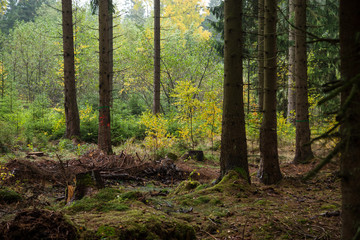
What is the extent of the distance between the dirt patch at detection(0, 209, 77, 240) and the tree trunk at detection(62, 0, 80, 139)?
10.5 m

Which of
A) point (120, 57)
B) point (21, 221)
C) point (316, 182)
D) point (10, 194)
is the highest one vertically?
point (120, 57)

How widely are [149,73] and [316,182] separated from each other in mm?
18161

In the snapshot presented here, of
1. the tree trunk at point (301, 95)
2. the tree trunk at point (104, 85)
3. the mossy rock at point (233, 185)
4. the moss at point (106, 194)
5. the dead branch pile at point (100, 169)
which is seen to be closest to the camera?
the moss at point (106, 194)

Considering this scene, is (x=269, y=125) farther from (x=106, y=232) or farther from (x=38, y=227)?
(x=38, y=227)

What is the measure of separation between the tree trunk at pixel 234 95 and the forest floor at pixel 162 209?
0.40m

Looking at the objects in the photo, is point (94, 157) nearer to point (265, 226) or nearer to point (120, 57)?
point (265, 226)

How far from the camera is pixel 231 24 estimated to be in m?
5.54

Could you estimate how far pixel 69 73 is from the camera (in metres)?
12.2

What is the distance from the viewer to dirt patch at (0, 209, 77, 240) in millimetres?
2219

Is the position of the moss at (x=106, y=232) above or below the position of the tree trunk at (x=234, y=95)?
below

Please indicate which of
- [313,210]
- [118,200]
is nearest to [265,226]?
[313,210]

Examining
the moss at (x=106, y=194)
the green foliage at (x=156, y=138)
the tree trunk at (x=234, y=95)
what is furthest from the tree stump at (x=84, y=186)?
the green foliage at (x=156, y=138)

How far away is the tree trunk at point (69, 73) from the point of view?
39.5 feet

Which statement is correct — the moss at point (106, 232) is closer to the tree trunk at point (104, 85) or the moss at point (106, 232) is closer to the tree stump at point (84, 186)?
the tree stump at point (84, 186)
